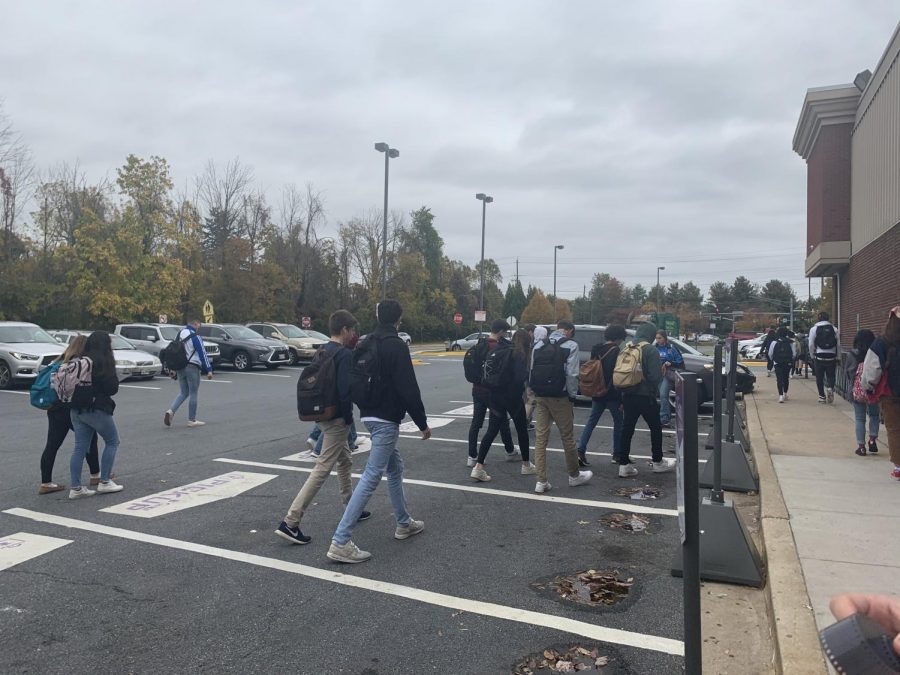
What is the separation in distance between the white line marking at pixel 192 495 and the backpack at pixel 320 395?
6.26 feet

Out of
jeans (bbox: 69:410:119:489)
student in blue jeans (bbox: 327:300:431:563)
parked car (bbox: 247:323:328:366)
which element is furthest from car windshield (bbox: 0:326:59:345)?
student in blue jeans (bbox: 327:300:431:563)

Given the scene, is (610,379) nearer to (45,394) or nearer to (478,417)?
(478,417)

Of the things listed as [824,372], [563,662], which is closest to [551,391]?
[563,662]

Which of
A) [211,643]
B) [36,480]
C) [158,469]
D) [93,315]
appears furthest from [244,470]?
[93,315]

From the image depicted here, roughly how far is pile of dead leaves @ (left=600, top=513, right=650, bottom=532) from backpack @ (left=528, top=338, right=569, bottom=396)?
1.30 meters

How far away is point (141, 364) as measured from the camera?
62.7 ft

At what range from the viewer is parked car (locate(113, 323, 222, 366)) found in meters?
23.1

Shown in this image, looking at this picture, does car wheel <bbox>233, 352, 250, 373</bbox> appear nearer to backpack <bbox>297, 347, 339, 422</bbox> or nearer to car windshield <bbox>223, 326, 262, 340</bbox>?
car windshield <bbox>223, 326, 262, 340</bbox>

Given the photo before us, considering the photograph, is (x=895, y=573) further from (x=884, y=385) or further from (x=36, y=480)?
(x=36, y=480)

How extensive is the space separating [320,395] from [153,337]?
20.3m

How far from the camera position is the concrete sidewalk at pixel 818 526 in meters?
3.75

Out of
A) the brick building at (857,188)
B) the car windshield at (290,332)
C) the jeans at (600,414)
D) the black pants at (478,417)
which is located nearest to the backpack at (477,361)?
the black pants at (478,417)

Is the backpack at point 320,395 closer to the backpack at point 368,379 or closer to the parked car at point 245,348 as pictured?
the backpack at point 368,379

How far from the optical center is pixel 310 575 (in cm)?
462
